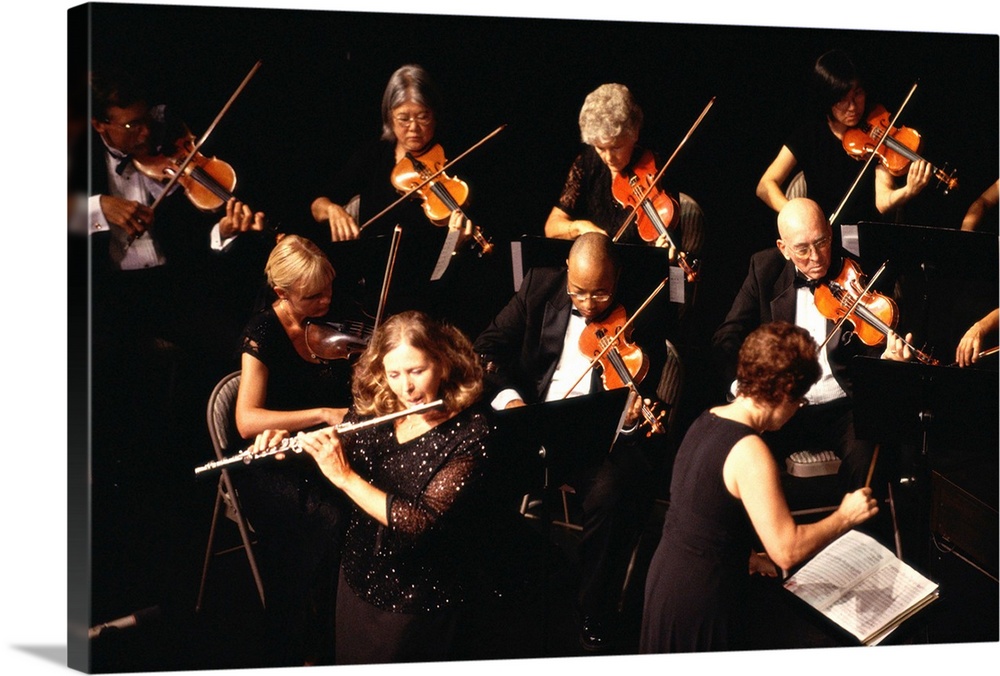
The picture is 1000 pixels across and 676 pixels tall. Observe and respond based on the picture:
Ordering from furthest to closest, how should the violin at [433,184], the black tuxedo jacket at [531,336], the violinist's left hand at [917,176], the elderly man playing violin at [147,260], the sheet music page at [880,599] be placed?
the violinist's left hand at [917,176], the sheet music page at [880,599], the black tuxedo jacket at [531,336], the violin at [433,184], the elderly man playing violin at [147,260]

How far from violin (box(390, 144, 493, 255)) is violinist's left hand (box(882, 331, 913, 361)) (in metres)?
1.57

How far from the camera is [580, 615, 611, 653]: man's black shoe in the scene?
470 cm

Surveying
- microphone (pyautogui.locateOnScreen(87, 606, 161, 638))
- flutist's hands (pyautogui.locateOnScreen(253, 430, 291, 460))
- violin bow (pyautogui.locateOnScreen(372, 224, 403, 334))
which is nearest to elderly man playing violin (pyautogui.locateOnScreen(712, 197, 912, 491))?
violin bow (pyautogui.locateOnScreen(372, 224, 403, 334))

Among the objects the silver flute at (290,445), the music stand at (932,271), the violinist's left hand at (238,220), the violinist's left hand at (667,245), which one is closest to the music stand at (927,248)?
the music stand at (932,271)

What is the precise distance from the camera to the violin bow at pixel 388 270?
172 inches

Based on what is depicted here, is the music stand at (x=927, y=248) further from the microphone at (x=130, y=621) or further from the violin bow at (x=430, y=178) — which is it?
the microphone at (x=130, y=621)

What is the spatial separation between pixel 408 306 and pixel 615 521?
107 cm

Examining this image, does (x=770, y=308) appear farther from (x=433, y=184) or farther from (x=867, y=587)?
(x=433, y=184)

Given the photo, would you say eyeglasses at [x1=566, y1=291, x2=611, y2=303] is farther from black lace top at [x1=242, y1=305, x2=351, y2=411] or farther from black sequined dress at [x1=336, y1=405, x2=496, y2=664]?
black lace top at [x1=242, y1=305, x2=351, y2=411]

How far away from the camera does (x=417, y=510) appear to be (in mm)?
4188

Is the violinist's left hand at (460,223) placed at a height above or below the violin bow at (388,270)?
above

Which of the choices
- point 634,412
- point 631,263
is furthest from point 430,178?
point 634,412

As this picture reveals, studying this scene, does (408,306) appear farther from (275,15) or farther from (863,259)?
(863,259)

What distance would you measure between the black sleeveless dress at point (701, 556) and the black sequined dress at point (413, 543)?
64 centimetres
